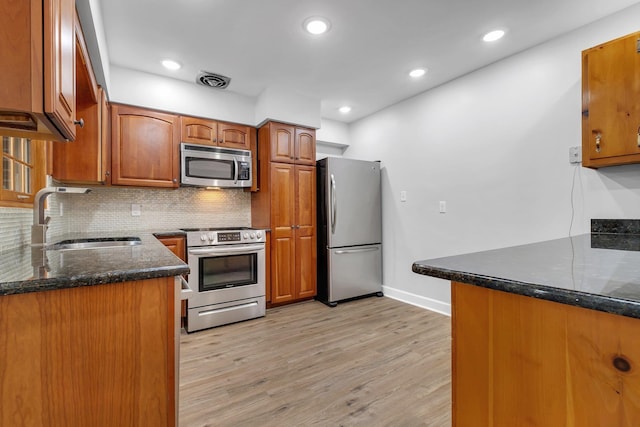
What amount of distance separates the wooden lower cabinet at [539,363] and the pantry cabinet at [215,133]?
3.01 m

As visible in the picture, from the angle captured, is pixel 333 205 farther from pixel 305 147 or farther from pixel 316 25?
pixel 316 25

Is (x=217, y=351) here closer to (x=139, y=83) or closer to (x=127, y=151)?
(x=127, y=151)

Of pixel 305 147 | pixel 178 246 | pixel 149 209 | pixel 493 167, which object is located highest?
pixel 305 147

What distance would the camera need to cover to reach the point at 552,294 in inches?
23.5

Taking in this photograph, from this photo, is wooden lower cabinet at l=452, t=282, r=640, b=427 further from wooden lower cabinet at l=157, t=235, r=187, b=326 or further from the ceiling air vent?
the ceiling air vent

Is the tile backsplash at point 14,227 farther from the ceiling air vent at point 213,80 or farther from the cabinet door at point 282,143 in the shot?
the cabinet door at point 282,143

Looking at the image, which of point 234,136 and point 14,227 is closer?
point 14,227

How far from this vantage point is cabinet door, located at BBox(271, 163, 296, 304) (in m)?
3.26

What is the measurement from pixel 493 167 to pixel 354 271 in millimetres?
1843

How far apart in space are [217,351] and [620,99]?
10.5 feet

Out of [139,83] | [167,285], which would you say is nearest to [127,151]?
[139,83]

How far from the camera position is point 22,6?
831 mm

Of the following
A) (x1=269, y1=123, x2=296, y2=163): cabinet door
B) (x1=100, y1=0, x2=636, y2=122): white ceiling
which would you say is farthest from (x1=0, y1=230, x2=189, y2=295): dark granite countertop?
(x1=269, y1=123, x2=296, y2=163): cabinet door

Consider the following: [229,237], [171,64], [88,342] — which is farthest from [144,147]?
[88,342]
